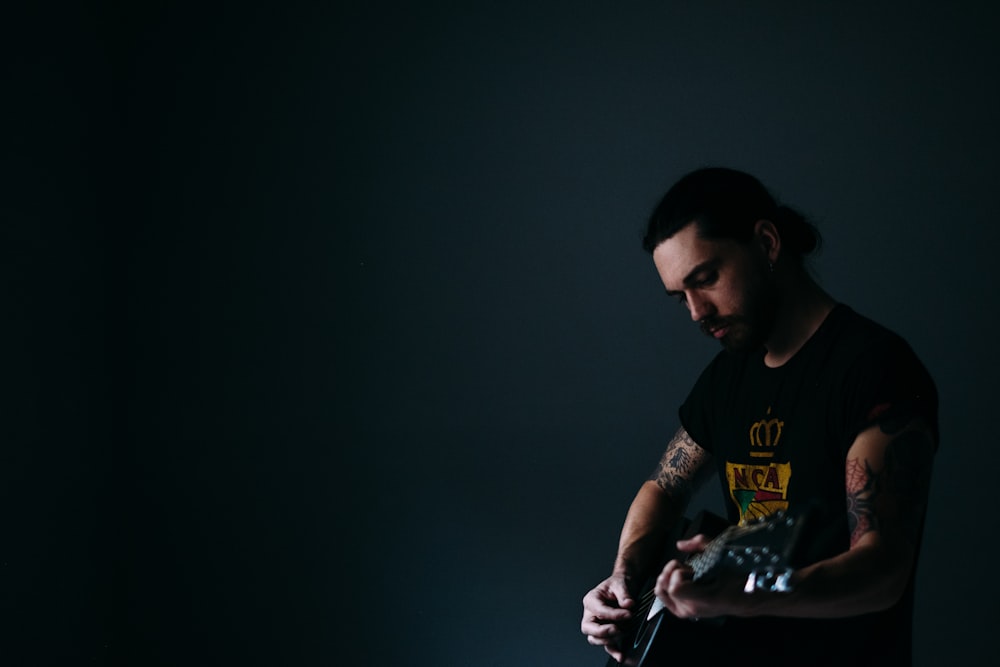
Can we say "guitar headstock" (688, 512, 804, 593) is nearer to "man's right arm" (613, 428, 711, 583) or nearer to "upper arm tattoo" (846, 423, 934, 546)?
"upper arm tattoo" (846, 423, 934, 546)

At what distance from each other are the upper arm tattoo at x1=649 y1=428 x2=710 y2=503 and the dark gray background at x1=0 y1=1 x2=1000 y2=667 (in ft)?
1.42

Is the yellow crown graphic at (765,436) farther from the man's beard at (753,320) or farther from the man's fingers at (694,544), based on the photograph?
the man's fingers at (694,544)

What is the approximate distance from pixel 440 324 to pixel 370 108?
0.60 metres

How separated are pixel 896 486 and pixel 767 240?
49cm

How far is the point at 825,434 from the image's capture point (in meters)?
1.36

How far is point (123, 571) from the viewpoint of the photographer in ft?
7.81

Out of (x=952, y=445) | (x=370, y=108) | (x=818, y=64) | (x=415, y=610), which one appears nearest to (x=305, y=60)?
(x=370, y=108)

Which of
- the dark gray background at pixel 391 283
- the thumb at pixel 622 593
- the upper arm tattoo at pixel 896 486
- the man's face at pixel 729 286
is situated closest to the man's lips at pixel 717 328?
the man's face at pixel 729 286

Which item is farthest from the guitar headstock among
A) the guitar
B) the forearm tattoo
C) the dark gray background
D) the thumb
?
the dark gray background

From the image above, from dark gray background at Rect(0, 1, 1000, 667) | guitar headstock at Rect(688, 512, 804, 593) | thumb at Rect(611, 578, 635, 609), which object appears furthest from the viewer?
Answer: dark gray background at Rect(0, 1, 1000, 667)

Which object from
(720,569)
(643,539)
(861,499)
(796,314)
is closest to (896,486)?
(861,499)

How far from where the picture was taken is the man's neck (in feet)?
4.84

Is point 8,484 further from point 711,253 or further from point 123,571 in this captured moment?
point 711,253

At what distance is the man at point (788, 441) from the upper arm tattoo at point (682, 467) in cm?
3
